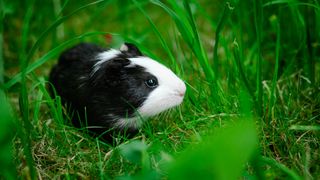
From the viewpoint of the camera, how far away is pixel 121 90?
347cm

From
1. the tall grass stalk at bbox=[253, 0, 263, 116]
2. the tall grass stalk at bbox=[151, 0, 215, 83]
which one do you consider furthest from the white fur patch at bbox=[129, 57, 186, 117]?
the tall grass stalk at bbox=[253, 0, 263, 116]

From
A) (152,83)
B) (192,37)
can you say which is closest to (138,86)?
(152,83)

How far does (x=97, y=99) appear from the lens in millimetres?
3547

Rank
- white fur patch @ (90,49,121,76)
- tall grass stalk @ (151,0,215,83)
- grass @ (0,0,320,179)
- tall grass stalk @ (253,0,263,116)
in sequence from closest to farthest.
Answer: grass @ (0,0,320,179) → tall grass stalk @ (253,0,263,116) → tall grass stalk @ (151,0,215,83) → white fur patch @ (90,49,121,76)

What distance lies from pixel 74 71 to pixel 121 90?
57 centimetres

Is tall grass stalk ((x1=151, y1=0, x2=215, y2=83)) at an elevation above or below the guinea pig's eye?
above

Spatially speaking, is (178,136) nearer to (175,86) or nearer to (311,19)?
(175,86)

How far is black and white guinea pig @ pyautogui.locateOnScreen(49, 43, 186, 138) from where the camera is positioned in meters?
3.36

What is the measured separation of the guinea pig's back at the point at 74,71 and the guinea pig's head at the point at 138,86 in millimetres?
226

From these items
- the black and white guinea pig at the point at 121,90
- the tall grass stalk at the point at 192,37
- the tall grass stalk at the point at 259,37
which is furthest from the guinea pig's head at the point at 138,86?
the tall grass stalk at the point at 259,37

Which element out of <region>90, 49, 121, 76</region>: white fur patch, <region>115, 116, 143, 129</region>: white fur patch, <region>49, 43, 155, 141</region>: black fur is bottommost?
<region>115, 116, 143, 129</region>: white fur patch

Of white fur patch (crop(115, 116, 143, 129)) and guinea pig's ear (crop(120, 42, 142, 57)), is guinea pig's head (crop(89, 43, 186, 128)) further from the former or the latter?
guinea pig's ear (crop(120, 42, 142, 57))

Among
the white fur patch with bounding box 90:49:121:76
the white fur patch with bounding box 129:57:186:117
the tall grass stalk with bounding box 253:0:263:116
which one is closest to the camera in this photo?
the tall grass stalk with bounding box 253:0:263:116

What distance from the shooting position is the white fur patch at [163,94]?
3.32 m
